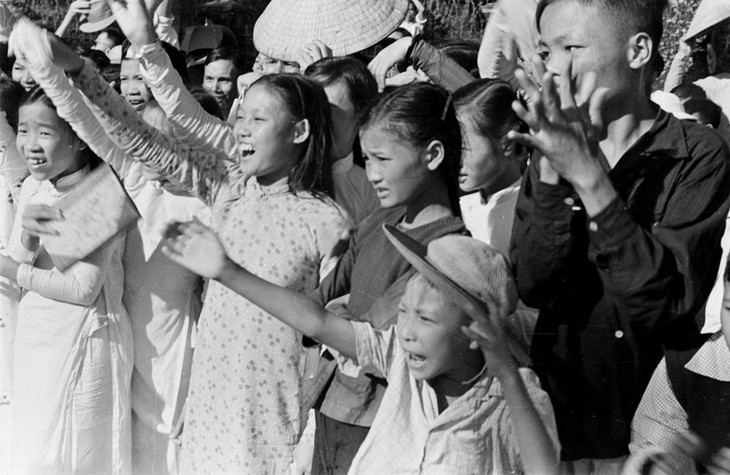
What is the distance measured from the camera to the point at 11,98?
400 centimetres

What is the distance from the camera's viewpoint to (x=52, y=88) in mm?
2961

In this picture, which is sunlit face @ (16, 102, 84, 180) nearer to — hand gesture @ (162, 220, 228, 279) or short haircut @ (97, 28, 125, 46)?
hand gesture @ (162, 220, 228, 279)

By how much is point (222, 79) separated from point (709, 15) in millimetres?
2020

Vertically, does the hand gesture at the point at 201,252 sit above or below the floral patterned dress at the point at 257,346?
above

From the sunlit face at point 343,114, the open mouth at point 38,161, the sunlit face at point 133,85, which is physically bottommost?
the sunlit face at point 133,85

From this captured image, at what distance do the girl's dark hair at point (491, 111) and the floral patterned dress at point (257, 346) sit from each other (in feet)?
1.22

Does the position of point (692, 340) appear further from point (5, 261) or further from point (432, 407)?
point (5, 261)

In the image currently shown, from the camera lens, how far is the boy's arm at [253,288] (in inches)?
88.9

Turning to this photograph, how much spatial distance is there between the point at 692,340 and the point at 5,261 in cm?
195

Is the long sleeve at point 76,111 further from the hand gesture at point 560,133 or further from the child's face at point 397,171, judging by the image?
the hand gesture at point 560,133

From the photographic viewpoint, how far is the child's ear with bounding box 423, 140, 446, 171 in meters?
2.47

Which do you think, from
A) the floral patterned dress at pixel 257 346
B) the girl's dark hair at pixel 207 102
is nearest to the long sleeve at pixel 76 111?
the girl's dark hair at pixel 207 102

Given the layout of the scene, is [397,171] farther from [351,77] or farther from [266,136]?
[351,77]

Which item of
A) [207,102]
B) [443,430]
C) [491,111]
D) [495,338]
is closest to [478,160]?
[491,111]
